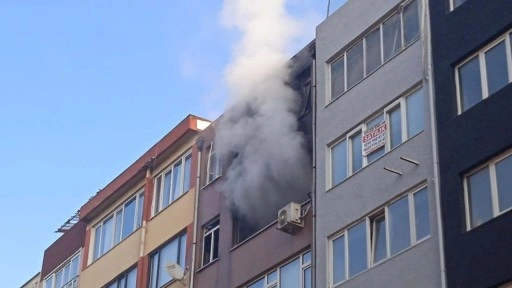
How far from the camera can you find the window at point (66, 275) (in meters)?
38.3

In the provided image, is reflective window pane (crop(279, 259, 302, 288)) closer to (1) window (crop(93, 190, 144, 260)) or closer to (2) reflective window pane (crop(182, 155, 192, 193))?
(2) reflective window pane (crop(182, 155, 192, 193))

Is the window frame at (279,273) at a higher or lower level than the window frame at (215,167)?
lower

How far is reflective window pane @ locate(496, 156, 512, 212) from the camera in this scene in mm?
19656

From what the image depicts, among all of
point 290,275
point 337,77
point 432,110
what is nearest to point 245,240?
point 290,275

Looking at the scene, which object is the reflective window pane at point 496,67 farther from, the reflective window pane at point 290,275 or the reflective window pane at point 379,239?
the reflective window pane at point 290,275

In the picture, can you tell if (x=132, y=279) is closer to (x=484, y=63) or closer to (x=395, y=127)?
(x=395, y=127)

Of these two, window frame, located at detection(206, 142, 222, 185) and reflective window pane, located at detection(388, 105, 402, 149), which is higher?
window frame, located at detection(206, 142, 222, 185)

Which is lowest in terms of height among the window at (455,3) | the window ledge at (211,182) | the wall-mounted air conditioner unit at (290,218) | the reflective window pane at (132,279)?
the wall-mounted air conditioner unit at (290,218)

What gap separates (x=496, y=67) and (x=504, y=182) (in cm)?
255

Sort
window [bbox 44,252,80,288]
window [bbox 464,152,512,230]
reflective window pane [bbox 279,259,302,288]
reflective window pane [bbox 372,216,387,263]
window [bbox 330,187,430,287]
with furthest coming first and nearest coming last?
window [bbox 44,252,80,288] → reflective window pane [bbox 279,259,302,288] → reflective window pane [bbox 372,216,387,263] → window [bbox 330,187,430,287] → window [bbox 464,152,512,230]

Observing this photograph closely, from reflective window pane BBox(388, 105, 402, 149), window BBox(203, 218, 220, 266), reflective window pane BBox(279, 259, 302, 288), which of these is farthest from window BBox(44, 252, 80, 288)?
reflective window pane BBox(388, 105, 402, 149)

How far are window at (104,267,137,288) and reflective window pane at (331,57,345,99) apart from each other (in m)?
10.4

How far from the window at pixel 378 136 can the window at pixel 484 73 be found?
4.08 ft

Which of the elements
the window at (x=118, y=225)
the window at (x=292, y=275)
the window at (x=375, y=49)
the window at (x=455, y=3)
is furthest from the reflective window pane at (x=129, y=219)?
the window at (x=455, y=3)
